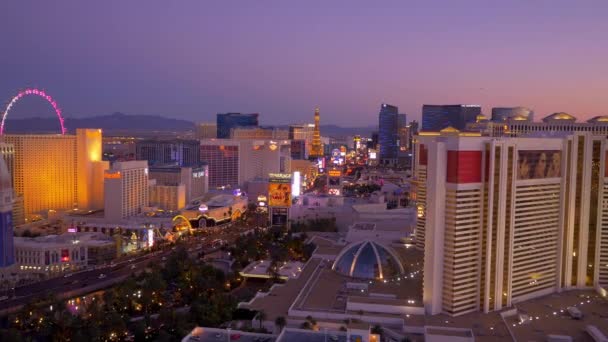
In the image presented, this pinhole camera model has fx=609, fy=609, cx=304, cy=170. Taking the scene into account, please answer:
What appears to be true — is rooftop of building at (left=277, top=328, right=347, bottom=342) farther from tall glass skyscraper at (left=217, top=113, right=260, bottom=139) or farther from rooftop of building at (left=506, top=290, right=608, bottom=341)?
tall glass skyscraper at (left=217, top=113, right=260, bottom=139)

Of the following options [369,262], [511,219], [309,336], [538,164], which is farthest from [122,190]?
[538,164]

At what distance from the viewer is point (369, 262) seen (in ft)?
118

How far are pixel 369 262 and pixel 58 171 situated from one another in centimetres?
4614

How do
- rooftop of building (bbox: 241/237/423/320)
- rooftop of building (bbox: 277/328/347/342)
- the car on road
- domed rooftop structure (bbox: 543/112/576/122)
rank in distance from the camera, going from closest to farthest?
rooftop of building (bbox: 277/328/347/342) < the car on road < rooftop of building (bbox: 241/237/423/320) < domed rooftop structure (bbox: 543/112/576/122)

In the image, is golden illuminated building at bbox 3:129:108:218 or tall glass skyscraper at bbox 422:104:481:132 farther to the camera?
tall glass skyscraper at bbox 422:104:481:132

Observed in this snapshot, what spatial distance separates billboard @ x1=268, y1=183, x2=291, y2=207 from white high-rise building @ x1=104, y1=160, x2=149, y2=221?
15.0 meters

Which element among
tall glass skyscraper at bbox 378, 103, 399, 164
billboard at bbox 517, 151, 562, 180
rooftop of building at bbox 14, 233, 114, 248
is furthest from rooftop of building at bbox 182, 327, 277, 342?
tall glass skyscraper at bbox 378, 103, 399, 164

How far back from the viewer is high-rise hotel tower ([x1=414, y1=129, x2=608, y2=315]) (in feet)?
95.5

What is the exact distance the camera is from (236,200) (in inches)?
2815

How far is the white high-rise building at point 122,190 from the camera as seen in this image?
62.2 metres

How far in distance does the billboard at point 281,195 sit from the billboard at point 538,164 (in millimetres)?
33443

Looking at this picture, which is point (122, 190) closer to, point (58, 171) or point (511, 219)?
point (58, 171)

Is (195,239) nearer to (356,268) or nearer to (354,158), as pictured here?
(356,268)

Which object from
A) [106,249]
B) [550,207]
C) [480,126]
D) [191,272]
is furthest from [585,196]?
[480,126]
